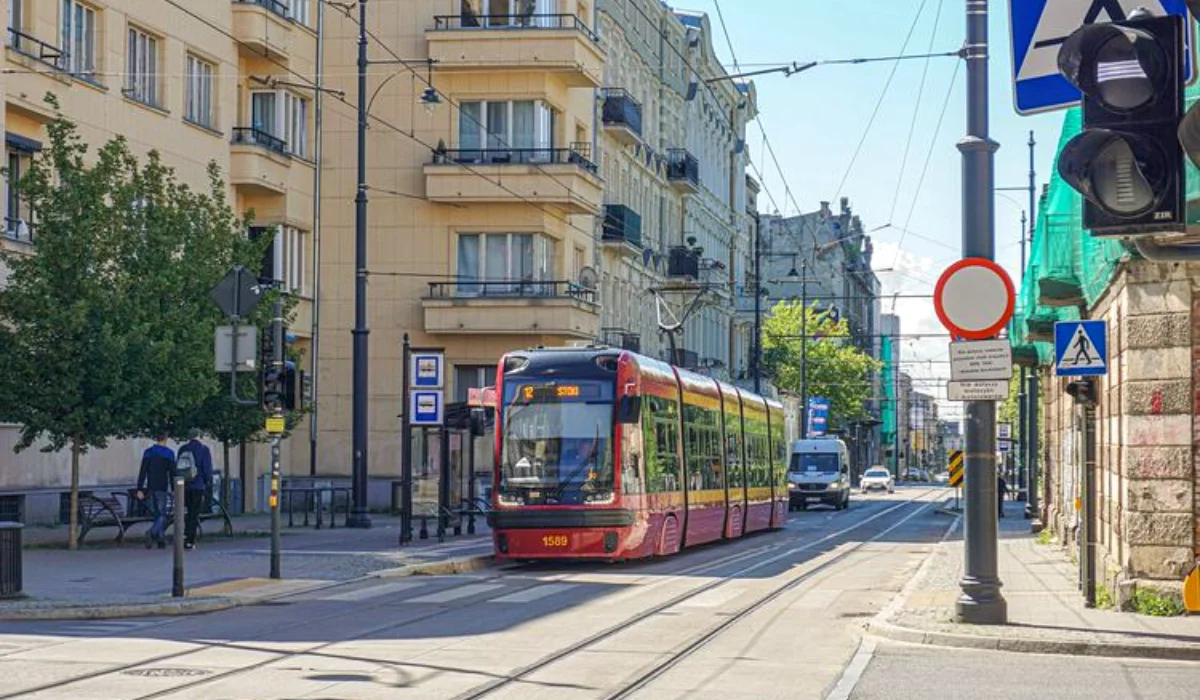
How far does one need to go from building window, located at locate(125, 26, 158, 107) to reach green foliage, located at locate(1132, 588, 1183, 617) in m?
26.0

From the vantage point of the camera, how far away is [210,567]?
81.5 feet

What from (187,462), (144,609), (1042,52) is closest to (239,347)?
(144,609)

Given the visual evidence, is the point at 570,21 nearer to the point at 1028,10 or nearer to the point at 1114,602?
the point at 1114,602

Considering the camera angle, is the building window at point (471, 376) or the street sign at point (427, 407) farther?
the building window at point (471, 376)

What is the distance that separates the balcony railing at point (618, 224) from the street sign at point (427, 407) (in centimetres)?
2776

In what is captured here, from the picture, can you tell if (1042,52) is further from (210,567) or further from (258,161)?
(258,161)

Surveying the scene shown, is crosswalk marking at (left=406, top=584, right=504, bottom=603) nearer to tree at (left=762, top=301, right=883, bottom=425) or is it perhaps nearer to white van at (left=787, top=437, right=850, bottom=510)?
white van at (left=787, top=437, right=850, bottom=510)

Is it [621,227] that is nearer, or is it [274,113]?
[274,113]

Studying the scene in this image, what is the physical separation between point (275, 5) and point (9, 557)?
28085 millimetres

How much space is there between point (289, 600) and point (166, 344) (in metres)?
8.72

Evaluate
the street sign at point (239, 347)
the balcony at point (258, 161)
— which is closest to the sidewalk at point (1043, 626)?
the street sign at point (239, 347)

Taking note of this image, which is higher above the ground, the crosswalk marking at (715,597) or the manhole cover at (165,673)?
the manhole cover at (165,673)

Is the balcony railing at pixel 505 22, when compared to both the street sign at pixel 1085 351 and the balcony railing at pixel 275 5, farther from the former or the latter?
the street sign at pixel 1085 351

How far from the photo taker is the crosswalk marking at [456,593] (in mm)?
20797
